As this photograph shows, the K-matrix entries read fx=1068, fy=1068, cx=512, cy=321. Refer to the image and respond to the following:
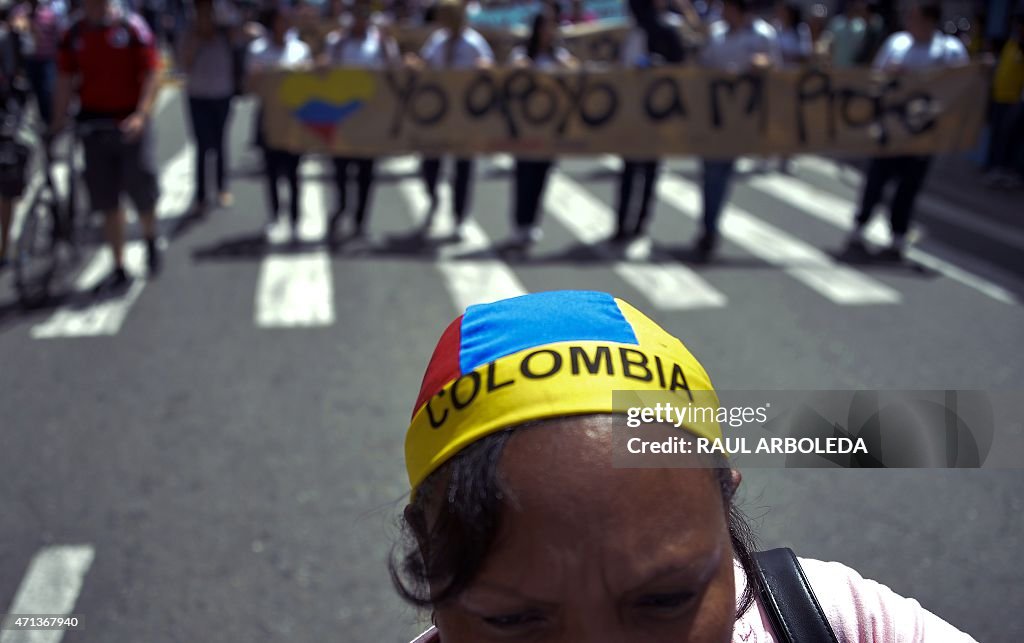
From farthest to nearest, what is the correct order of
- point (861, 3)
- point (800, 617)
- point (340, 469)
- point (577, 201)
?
point (861, 3)
point (577, 201)
point (340, 469)
point (800, 617)

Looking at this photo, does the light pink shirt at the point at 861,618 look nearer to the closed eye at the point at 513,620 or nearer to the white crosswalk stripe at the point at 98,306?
the closed eye at the point at 513,620

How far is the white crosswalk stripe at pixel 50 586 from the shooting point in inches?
149

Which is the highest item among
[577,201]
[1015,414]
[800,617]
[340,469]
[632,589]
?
[1015,414]

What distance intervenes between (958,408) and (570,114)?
29.1 ft

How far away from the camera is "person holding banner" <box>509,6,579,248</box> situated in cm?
984

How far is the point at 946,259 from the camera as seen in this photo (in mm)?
9555

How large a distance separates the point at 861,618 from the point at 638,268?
25.5 ft

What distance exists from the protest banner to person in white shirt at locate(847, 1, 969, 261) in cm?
12

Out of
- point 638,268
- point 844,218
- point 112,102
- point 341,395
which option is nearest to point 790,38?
point 844,218

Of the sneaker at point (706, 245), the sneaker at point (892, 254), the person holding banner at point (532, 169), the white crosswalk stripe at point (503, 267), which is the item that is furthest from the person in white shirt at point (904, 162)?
the person holding banner at point (532, 169)

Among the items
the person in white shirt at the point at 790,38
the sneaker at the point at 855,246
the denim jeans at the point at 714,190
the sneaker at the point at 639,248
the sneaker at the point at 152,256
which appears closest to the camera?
the sneaker at the point at 152,256

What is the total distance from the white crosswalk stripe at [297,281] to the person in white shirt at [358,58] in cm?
38

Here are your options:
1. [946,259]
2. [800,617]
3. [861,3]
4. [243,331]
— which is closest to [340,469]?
[243,331]

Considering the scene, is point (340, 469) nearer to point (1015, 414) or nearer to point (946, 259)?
point (1015, 414)
